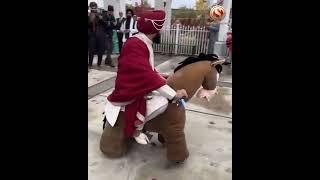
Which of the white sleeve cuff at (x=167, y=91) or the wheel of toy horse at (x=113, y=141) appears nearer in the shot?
the white sleeve cuff at (x=167, y=91)

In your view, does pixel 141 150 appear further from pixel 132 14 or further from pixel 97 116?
pixel 132 14

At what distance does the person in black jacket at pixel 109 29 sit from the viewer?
1.26m

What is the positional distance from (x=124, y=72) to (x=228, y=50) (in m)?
0.49

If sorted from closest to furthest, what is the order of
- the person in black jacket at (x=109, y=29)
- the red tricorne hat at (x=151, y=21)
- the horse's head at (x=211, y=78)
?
the red tricorne hat at (x=151, y=21) → the horse's head at (x=211, y=78) → the person in black jacket at (x=109, y=29)

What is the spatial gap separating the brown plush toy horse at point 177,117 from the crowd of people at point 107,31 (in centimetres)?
24

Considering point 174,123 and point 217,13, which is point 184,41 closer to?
point 217,13

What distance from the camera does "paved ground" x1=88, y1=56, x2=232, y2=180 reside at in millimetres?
1088

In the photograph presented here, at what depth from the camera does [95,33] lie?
4.13 feet

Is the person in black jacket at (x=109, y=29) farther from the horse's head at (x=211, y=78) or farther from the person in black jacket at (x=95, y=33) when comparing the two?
the horse's head at (x=211, y=78)

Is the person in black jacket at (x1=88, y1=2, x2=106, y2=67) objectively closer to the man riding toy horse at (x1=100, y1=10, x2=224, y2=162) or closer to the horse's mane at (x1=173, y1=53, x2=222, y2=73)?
the man riding toy horse at (x1=100, y1=10, x2=224, y2=162)

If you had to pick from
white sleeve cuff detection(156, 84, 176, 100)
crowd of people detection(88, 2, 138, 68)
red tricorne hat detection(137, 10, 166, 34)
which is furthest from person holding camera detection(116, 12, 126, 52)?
white sleeve cuff detection(156, 84, 176, 100)

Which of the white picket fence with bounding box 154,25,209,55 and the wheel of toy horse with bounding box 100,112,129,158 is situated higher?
the white picket fence with bounding box 154,25,209,55

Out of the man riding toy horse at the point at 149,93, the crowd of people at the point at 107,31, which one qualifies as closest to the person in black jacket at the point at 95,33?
the crowd of people at the point at 107,31

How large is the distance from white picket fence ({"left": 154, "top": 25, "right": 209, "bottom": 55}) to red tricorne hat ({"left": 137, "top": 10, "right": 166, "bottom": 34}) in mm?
125
